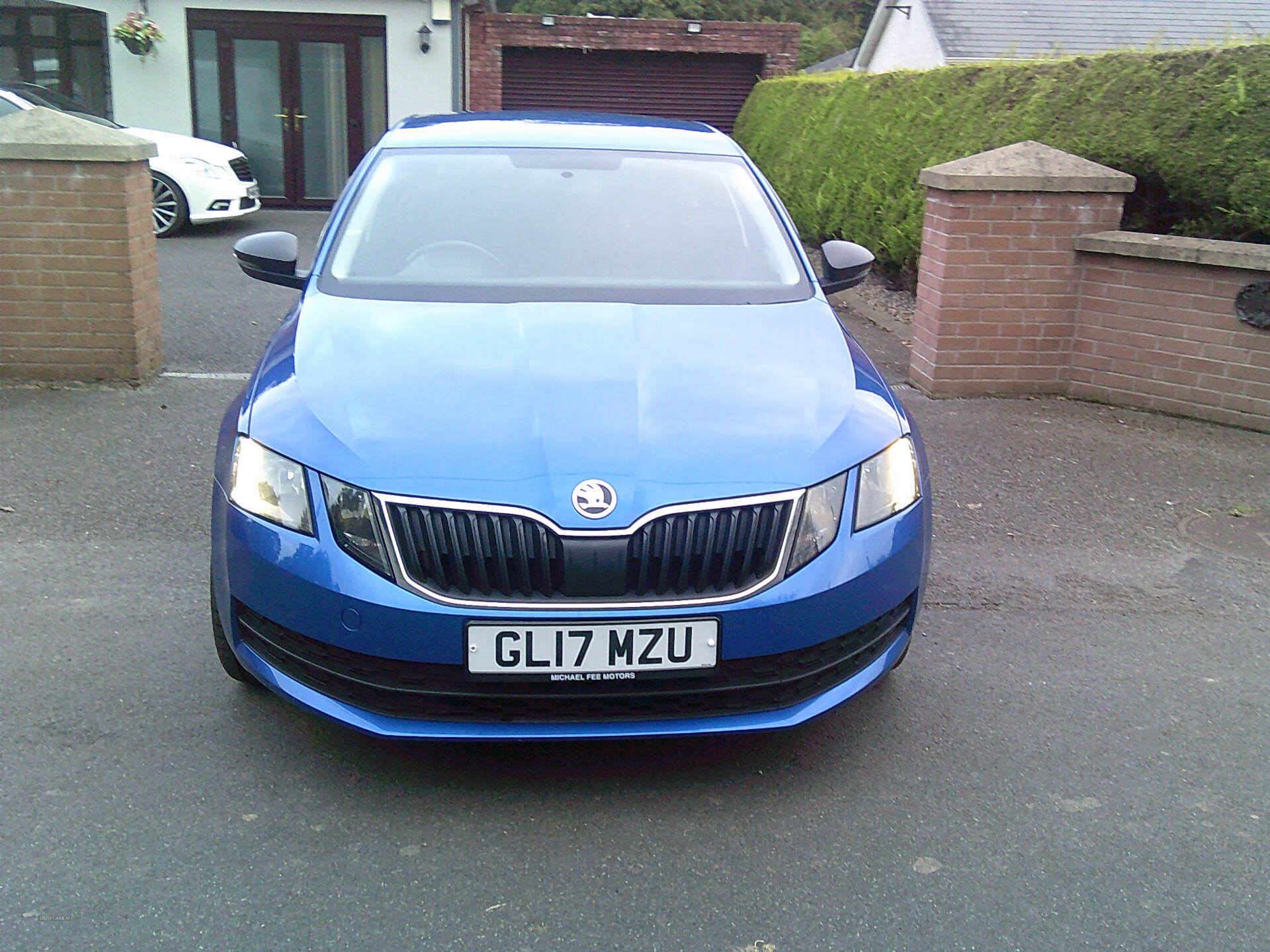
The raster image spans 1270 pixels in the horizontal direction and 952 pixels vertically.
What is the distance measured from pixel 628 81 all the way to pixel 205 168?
30.6 feet

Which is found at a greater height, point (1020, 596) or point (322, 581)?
point (322, 581)

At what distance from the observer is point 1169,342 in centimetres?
664

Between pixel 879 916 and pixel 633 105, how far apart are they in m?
19.4

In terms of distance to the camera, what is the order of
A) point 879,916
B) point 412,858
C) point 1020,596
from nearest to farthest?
point 879,916, point 412,858, point 1020,596

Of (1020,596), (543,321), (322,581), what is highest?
(543,321)

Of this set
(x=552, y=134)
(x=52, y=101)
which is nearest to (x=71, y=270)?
(x=552, y=134)

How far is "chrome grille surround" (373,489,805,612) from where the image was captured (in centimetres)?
268

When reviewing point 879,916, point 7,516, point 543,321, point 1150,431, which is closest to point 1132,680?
point 879,916

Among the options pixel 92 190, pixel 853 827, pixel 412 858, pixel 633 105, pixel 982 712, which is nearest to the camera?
pixel 412 858

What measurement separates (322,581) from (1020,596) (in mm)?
2591

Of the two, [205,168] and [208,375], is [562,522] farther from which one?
[205,168]

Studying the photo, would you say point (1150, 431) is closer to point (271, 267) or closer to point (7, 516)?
point (271, 267)

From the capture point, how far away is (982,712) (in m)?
3.44

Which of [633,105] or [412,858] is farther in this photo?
[633,105]
